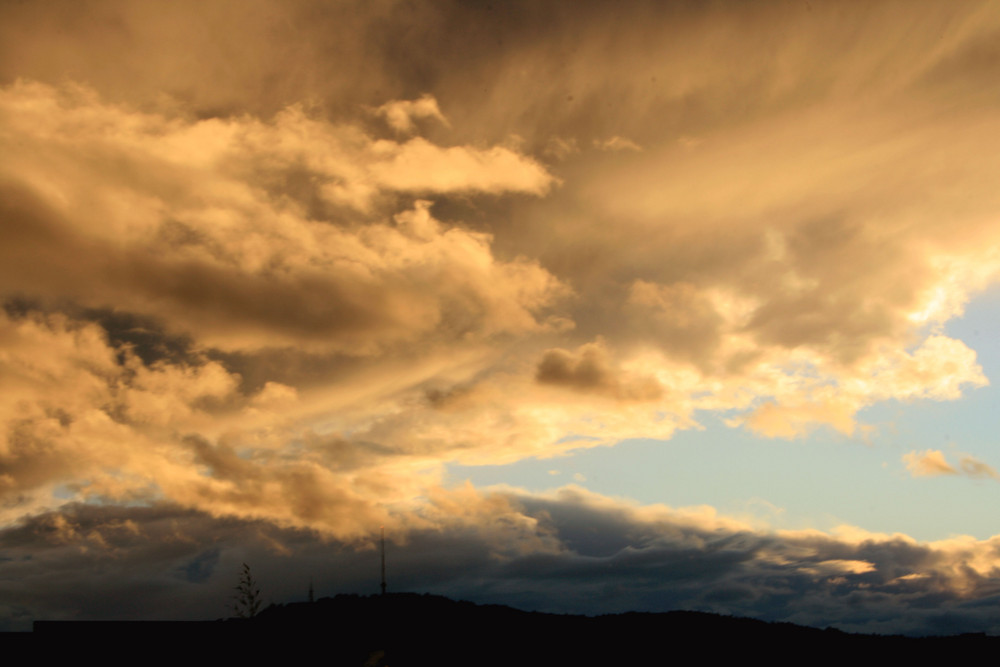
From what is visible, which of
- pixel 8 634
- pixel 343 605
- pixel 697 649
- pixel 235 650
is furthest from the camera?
pixel 343 605

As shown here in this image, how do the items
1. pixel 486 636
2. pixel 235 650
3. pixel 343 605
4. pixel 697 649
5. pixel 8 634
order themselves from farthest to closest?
pixel 343 605 → pixel 697 649 → pixel 486 636 → pixel 235 650 → pixel 8 634

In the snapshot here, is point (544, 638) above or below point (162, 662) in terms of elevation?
below

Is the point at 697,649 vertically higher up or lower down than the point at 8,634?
lower down

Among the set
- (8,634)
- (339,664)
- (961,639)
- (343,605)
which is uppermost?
(8,634)

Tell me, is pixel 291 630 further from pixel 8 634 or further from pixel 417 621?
pixel 417 621

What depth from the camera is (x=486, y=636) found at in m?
95.3

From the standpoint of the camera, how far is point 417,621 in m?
102

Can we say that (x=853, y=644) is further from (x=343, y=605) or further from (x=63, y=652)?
(x=63, y=652)

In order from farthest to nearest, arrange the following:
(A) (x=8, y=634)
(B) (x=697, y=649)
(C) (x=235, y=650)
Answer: (B) (x=697, y=649), (C) (x=235, y=650), (A) (x=8, y=634)

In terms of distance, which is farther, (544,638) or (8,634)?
(544,638)

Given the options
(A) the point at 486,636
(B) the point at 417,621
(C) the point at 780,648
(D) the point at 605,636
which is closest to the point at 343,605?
(B) the point at 417,621

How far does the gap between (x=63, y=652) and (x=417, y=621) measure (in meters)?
79.1

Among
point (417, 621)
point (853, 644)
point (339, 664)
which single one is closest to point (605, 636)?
point (417, 621)

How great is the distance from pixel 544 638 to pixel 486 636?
1000cm
